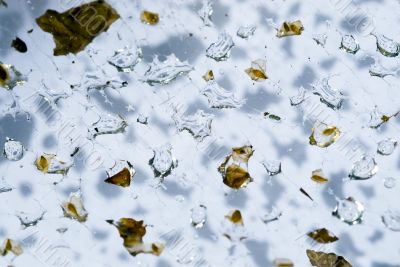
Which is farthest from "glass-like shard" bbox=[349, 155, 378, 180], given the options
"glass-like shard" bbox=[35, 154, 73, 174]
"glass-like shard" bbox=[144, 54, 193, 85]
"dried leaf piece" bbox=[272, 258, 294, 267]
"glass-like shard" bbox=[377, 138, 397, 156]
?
"glass-like shard" bbox=[35, 154, 73, 174]

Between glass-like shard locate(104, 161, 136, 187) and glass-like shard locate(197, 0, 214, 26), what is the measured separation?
7.6 inches

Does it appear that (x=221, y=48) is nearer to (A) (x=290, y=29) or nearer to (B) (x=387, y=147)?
(A) (x=290, y=29)

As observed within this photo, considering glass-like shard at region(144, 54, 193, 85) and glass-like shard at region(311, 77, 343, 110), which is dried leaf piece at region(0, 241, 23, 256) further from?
glass-like shard at region(311, 77, 343, 110)

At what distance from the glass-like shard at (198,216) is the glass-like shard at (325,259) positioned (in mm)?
125

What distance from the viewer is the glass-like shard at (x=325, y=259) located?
23.3 inches

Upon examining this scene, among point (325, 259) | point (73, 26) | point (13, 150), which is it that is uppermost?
point (73, 26)

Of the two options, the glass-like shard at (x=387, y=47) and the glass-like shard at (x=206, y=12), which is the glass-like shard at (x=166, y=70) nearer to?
the glass-like shard at (x=206, y=12)

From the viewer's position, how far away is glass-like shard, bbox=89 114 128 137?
24.3 inches

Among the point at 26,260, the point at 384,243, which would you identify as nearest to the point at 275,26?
the point at 384,243

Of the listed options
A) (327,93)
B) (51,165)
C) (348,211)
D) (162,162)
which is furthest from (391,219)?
(51,165)

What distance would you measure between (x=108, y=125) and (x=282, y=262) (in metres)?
0.26

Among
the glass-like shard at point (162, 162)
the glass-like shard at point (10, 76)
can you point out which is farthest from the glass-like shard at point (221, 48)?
the glass-like shard at point (10, 76)

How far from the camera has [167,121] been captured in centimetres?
62

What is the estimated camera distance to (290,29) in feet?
2.05
